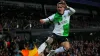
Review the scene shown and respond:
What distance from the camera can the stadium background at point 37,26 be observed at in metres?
20.3

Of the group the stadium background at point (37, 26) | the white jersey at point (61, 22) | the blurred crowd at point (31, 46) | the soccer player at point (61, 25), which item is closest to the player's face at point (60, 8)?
the soccer player at point (61, 25)

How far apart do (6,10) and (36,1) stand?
637cm

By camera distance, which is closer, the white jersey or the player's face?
the player's face

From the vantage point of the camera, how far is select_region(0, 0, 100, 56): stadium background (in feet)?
66.7

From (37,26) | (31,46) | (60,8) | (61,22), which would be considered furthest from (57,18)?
(37,26)

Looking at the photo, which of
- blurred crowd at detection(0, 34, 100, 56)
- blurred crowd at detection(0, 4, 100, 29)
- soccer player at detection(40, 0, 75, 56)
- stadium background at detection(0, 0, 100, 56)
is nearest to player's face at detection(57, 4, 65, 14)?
soccer player at detection(40, 0, 75, 56)

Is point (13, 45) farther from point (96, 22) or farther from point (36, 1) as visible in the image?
point (96, 22)

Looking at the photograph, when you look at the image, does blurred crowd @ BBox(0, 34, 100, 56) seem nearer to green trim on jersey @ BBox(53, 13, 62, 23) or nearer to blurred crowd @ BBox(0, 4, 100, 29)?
green trim on jersey @ BBox(53, 13, 62, 23)

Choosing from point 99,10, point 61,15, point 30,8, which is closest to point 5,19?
point 30,8

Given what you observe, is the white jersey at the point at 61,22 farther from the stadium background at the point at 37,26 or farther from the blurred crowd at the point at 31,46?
the stadium background at the point at 37,26

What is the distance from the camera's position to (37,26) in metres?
25.7

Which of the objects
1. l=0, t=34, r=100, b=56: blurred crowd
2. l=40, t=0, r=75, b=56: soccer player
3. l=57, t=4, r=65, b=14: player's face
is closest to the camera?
l=57, t=4, r=65, b=14: player's face

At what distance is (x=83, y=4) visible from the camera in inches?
1420

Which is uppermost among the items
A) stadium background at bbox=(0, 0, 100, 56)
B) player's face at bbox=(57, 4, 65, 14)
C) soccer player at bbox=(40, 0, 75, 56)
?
player's face at bbox=(57, 4, 65, 14)
